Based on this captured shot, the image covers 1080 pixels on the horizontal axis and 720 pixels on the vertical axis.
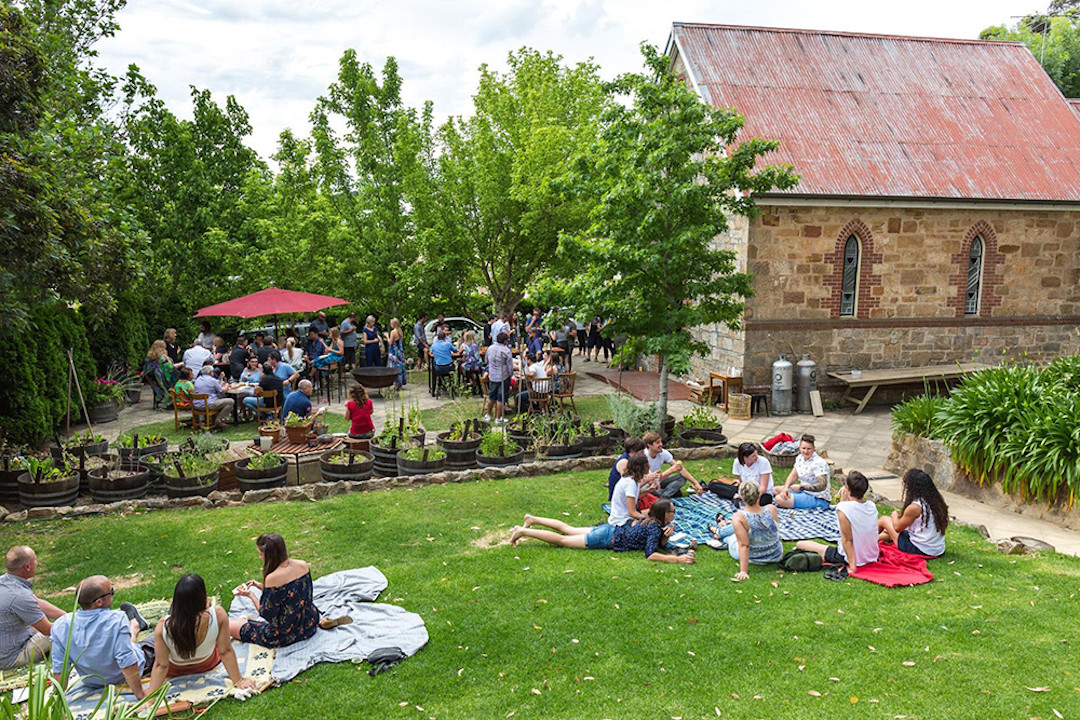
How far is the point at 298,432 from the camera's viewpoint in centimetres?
1216

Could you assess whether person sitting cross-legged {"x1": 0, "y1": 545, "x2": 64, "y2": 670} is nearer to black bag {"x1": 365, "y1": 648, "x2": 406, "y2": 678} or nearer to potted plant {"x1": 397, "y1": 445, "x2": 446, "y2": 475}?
black bag {"x1": 365, "y1": 648, "x2": 406, "y2": 678}

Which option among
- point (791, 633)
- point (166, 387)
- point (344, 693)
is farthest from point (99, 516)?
point (791, 633)

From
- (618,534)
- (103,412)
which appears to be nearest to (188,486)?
(618,534)

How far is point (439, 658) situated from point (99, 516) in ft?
20.2

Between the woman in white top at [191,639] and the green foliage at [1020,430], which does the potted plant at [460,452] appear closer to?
the woman in white top at [191,639]

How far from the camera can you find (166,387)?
1662 centimetres

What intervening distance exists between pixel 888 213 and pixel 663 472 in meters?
10.3

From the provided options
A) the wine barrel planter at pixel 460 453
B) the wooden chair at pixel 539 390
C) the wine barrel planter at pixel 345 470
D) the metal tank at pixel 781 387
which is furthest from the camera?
the metal tank at pixel 781 387

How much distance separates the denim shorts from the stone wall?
9168mm

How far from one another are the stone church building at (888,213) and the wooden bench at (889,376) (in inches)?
17.5

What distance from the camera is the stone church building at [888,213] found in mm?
16828

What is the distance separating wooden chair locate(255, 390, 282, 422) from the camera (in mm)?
14734

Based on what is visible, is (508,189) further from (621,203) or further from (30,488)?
(30,488)

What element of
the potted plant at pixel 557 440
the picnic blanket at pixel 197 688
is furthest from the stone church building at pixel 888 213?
the picnic blanket at pixel 197 688
